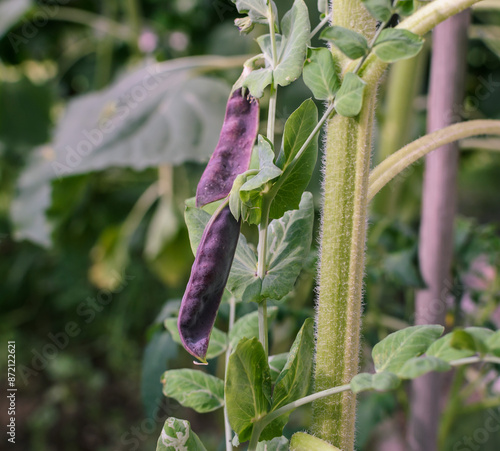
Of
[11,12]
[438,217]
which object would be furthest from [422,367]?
[11,12]

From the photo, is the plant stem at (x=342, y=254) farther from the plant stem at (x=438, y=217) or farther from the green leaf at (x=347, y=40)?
the plant stem at (x=438, y=217)

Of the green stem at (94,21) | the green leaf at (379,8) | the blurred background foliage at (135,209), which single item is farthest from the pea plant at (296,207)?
the green stem at (94,21)

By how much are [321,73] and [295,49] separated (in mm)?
14

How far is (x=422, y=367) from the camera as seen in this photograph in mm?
165

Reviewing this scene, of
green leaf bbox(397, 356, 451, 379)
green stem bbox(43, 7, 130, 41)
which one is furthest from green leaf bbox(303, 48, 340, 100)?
green stem bbox(43, 7, 130, 41)

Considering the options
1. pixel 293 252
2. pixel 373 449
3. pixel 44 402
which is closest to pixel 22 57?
pixel 44 402

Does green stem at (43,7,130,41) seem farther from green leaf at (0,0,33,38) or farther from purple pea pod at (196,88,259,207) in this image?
purple pea pod at (196,88,259,207)

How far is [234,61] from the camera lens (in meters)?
0.82

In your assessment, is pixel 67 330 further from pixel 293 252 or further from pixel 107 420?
pixel 293 252

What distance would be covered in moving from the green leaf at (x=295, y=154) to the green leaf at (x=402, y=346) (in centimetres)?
6

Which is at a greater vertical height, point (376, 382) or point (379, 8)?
point (379, 8)

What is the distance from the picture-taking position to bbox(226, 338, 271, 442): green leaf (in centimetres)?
20

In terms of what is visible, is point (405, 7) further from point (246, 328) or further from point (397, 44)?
point (246, 328)

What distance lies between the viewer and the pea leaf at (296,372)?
0.21m
